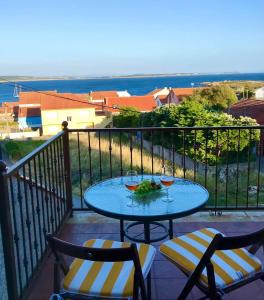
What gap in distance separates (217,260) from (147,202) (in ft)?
2.10

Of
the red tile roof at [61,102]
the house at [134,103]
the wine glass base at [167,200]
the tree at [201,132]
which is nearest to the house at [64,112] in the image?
the red tile roof at [61,102]

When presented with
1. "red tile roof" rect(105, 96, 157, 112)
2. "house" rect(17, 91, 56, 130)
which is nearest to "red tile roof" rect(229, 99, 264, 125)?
"red tile roof" rect(105, 96, 157, 112)

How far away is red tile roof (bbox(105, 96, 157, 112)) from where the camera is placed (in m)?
38.6

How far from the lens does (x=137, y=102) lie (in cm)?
3997

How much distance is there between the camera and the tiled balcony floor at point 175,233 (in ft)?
7.63

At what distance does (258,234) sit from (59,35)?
27.7 metres

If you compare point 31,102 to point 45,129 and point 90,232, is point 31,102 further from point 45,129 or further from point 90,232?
point 90,232

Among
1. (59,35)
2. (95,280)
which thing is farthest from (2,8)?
(95,280)

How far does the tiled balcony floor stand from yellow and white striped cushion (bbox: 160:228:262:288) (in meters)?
0.46

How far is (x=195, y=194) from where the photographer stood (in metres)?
2.49

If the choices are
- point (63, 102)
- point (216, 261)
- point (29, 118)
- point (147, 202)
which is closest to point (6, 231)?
point (147, 202)

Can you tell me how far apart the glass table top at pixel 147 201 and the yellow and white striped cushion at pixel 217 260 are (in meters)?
0.19

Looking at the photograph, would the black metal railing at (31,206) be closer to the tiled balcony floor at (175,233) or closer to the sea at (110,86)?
the tiled balcony floor at (175,233)

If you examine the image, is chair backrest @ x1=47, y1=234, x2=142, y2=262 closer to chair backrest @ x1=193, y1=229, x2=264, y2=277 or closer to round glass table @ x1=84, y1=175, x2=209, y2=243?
chair backrest @ x1=193, y1=229, x2=264, y2=277
